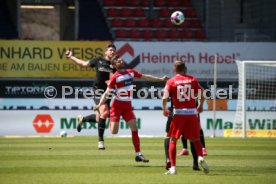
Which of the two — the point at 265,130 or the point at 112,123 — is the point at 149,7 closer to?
the point at 265,130

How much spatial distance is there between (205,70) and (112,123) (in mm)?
15372

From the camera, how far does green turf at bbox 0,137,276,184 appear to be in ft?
43.7

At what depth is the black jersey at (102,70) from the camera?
2081 cm

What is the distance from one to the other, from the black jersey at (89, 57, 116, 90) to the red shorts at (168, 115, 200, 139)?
263 inches

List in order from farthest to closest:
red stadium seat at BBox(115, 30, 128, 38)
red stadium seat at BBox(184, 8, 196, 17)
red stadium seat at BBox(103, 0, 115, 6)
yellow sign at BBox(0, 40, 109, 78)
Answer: red stadium seat at BBox(184, 8, 196, 17), red stadium seat at BBox(103, 0, 115, 6), red stadium seat at BBox(115, 30, 128, 38), yellow sign at BBox(0, 40, 109, 78)

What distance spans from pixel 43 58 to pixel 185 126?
18406mm

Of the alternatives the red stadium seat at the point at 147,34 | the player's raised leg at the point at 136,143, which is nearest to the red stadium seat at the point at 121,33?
the red stadium seat at the point at 147,34

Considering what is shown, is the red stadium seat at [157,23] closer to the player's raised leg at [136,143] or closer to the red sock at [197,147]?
the player's raised leg at [136,143]

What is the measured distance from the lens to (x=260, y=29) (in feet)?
121

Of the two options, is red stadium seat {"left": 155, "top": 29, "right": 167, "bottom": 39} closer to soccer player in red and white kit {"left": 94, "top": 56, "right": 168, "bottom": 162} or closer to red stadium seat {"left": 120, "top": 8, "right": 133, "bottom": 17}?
red stadium seat {"left": 120, "top": 8, "right": 133, "bottom": 17}

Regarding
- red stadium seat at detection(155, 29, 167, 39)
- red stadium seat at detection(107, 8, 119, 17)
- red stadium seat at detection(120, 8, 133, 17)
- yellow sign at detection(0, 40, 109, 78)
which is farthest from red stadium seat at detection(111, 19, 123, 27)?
yellow sign at detection(0, 40, 109, 78)

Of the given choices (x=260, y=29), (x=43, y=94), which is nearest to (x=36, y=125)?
(x=43, y=94)

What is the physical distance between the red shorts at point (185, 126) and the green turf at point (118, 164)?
68 centimetres

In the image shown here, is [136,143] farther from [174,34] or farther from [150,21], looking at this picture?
[150,21]
